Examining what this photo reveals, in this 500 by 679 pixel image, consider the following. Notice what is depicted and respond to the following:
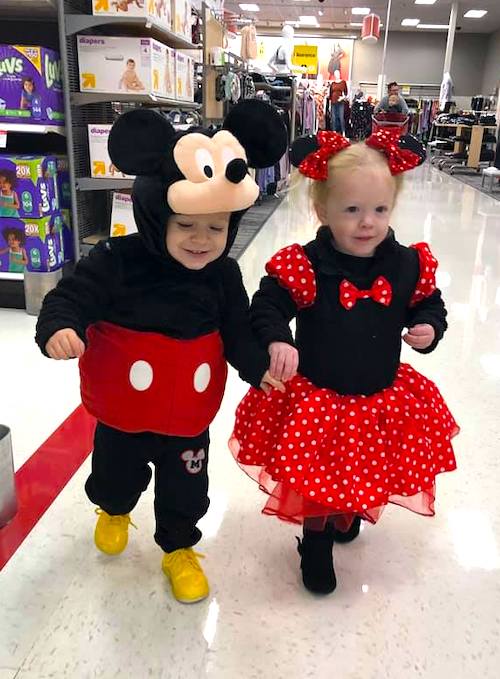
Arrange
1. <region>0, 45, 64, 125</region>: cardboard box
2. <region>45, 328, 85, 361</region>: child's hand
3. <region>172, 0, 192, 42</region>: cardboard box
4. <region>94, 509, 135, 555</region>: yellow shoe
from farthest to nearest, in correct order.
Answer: <region>172, 0, 192, 42</region>: cardboard box → <region>0, 45, 64, 125</region>: cardboard box → <region>94, 509, 135, 555</region>: yellow shoe → <region>45, 328, 85, 361</region>: child's hand

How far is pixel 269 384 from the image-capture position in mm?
1137

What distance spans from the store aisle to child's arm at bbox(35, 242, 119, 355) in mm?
558

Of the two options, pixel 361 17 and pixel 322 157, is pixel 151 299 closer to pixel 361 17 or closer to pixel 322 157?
pixel 322 157

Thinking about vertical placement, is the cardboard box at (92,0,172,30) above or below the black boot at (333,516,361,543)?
above

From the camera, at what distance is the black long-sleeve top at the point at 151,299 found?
1.06 meters

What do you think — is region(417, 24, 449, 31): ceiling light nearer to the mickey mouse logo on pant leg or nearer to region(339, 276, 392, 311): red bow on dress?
region(339, 276, 392, 311): red bow on dress

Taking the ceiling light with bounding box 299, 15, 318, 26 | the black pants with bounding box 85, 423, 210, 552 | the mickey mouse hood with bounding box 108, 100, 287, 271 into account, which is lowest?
the black pants with bounding box 85, 423, 210, 552

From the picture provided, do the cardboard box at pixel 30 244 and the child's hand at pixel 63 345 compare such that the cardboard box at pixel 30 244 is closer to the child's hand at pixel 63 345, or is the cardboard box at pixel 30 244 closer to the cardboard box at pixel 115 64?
the cardboard box at pixel 115 64

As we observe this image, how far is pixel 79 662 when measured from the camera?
1.10m

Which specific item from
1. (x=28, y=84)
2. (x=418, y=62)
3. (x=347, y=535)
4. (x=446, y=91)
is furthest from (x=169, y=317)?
(x=418, y=62)

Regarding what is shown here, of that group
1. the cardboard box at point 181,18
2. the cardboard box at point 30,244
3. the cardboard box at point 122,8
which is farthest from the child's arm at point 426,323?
the cardboard box at point 181,18

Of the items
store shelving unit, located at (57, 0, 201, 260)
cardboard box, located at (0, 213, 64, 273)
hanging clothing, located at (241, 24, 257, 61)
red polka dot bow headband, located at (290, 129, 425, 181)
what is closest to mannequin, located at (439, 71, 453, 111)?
hanging clothing, located at (241, 24, 257, 61)

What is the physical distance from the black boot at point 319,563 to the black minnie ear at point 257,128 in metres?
0.76

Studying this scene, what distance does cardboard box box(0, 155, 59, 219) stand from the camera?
2.77m
